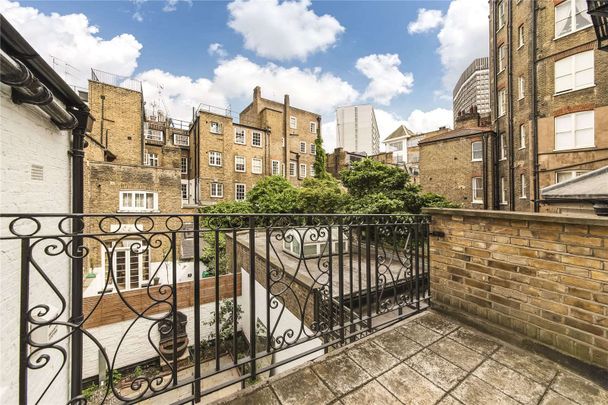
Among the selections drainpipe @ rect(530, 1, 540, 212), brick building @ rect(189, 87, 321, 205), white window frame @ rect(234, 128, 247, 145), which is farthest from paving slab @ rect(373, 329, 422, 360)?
white window frame @ rect(234, 128, 247, 145)

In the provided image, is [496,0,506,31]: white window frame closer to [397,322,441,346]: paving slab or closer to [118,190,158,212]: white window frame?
[397,322,441,346]: paving slab

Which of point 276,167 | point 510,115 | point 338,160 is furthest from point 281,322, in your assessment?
point 338,160

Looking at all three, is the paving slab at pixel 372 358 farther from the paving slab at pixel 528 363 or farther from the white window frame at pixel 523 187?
the white window frame at pixel 523 187

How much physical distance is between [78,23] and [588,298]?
400 inches

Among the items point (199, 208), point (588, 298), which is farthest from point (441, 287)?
point (199, 208)

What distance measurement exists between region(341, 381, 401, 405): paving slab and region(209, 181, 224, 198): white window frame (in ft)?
71.3

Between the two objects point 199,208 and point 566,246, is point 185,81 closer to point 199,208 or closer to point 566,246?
point 199,208

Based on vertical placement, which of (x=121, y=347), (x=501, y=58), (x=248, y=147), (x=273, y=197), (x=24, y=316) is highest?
(x=501, y=58)

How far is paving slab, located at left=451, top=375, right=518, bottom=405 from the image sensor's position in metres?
1.57

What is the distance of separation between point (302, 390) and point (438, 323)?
1.65m

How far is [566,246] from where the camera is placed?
1990 mm

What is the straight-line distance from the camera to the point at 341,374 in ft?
5.92

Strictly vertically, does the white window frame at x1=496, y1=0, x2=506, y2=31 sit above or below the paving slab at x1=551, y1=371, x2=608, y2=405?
above

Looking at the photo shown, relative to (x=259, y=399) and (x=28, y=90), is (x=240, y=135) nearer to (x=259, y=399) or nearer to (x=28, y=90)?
(x=28, y=90)
